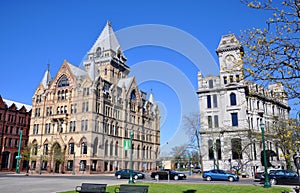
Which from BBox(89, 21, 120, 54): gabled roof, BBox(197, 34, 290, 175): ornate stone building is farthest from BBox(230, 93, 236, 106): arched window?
BBox(89, 21, 120, 54): gabled roof

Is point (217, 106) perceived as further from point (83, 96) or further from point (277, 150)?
point (83, 96)

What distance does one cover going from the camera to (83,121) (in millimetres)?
58281

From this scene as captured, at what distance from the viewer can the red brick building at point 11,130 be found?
64500 mm

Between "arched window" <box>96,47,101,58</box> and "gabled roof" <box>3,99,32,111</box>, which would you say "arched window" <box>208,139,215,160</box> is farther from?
"gabled roof" <box>3,99,32,111</box>

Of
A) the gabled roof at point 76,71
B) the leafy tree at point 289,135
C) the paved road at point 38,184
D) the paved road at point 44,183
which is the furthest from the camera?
the gabled roof at point 76,71

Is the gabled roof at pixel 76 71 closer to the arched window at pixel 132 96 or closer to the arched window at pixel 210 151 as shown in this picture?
the arched window at pixel 132 96

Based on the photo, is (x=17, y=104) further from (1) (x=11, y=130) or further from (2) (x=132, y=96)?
(2) (x=132, y=96)

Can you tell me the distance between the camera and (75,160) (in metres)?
56.5

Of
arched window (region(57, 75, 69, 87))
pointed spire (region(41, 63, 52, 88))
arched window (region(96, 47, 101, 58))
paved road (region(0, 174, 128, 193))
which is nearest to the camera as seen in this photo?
paved road (region(0, 174, 128, 193))

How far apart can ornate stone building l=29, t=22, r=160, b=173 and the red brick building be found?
7.03m

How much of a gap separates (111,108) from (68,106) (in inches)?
400

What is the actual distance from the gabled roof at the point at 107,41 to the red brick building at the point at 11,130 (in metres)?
26.7

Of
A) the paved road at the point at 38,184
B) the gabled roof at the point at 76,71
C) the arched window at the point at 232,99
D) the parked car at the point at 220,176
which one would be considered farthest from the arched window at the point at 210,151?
the gabled roof at the point at 76,71

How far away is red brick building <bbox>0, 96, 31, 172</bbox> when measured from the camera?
212 ft
